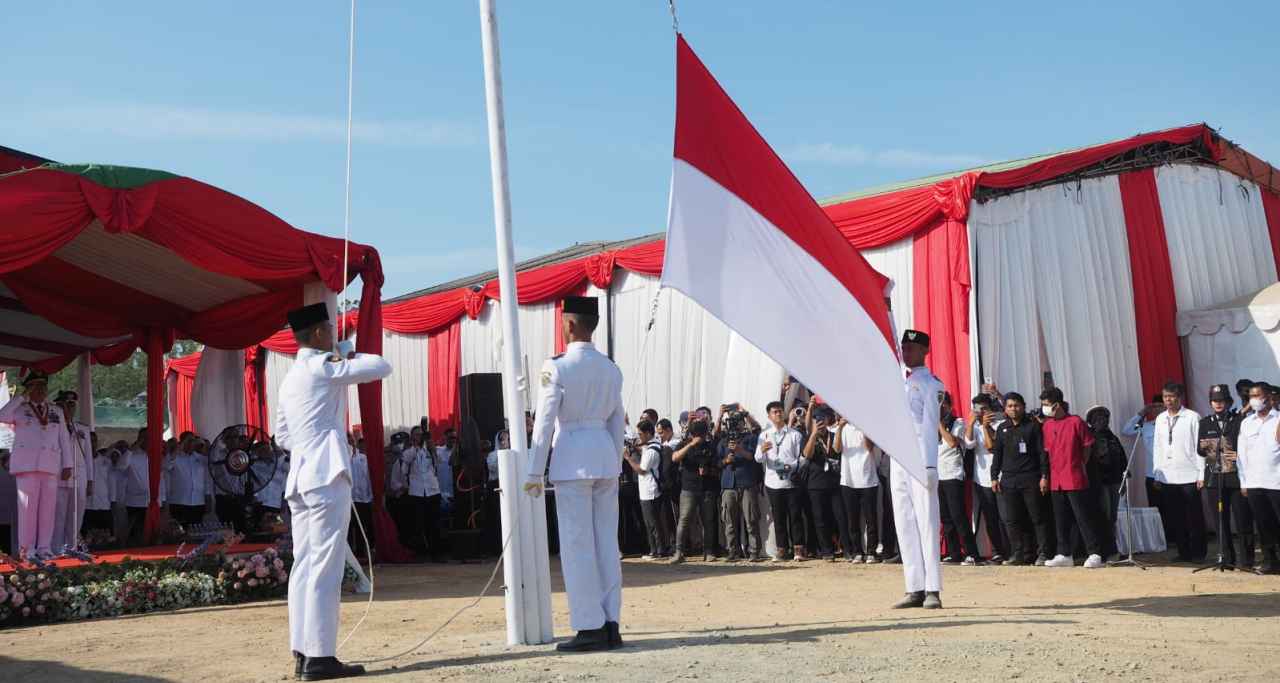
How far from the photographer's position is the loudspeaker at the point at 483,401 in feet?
51.9

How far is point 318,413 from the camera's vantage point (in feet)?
19.8

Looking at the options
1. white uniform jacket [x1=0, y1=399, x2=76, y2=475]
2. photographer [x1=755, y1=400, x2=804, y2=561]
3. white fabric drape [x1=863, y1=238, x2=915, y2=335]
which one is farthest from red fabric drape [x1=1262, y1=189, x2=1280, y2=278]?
white uniform jacket [x1=0, y1=399, x2=76, y2=475]

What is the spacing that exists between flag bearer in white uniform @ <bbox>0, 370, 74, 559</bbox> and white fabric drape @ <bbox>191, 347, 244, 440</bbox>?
5.04 m

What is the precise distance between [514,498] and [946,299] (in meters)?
7.51

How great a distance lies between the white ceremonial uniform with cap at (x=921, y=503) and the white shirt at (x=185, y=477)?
→ 1130cm

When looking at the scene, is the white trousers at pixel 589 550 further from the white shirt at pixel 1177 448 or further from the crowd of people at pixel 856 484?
the white shirt at pixel 1177 448

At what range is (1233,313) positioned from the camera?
43.4 feet

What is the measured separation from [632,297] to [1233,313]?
7586 millimetres

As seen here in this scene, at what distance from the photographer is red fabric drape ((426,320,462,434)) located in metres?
20.3

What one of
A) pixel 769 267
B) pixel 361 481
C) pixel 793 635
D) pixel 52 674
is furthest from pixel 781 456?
pixel 52 674

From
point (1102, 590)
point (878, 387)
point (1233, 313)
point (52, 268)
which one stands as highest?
point (52, 268)

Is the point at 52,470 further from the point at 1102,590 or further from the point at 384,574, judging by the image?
the point at 1102,590

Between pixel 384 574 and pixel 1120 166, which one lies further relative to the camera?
pixel 1120 166

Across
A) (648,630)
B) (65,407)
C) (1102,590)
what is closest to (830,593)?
(1102,590)
